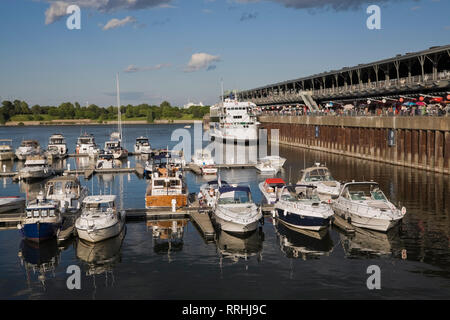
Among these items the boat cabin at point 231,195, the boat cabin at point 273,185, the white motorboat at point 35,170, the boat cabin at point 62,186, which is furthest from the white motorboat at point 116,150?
the boat cabin at point 231,195

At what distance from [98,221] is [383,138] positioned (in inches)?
1886

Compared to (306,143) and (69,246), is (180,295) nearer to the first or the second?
(69,246)

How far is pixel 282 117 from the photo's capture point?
120m

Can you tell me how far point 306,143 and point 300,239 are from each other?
7119 cm

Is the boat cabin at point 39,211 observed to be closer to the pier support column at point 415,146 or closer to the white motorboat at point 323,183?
the white motorboat at point 323,183

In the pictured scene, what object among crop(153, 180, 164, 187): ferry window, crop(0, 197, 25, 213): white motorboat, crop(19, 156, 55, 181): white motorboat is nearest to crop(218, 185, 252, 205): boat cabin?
crop(153, 180, 164, 187): ferry window

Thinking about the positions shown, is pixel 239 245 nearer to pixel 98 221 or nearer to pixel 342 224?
pixel 342 224

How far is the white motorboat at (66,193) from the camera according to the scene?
37.2 m

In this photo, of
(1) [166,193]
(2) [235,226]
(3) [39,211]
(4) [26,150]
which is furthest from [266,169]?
(4) [26,150]

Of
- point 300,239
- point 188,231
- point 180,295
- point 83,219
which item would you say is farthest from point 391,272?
point 83,219

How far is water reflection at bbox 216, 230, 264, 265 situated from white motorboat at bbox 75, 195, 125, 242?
21.2 feet

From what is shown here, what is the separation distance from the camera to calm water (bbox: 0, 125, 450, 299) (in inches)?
878

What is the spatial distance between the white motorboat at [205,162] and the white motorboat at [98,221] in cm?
3166

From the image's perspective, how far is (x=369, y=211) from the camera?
104 ft
